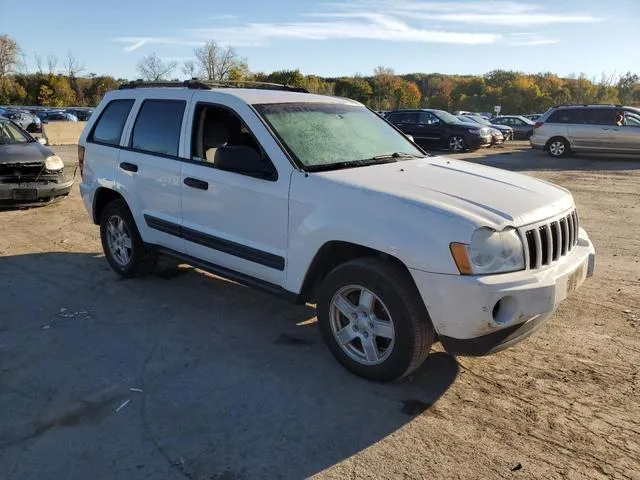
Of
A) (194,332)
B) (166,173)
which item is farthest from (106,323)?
(166,173)

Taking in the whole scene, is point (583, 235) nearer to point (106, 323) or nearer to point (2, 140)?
point (106, 323)

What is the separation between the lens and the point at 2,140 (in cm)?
952

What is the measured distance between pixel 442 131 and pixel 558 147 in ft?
13.8

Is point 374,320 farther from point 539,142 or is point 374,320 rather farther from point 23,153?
point 539,142

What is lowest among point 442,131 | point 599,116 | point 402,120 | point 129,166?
point 129,166

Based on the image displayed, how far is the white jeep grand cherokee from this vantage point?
3170 mm

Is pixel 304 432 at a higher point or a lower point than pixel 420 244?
lower

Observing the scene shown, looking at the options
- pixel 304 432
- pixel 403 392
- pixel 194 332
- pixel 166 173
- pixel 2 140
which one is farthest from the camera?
pixel 2 140

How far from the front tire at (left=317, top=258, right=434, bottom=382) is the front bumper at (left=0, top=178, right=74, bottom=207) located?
709cm

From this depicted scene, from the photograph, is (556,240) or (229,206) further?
(229,206)

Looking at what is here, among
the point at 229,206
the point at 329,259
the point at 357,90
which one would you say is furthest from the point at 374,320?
the point at 357,90

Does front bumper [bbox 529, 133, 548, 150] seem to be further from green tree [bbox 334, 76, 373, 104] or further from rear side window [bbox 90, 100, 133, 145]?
green tree [bbox 334, 76, 373, 104]

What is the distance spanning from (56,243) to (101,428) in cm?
477

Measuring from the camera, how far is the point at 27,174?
29.6ft
